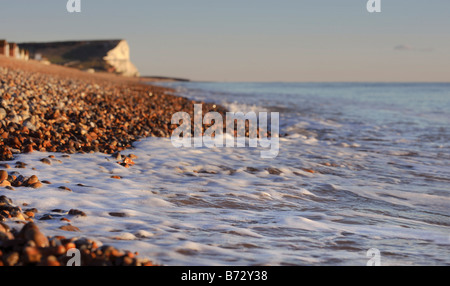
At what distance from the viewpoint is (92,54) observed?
169750mm

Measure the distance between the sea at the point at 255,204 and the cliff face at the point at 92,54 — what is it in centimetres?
15503

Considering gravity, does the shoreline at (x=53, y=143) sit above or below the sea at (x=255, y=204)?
above

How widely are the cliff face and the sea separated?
155025 mm

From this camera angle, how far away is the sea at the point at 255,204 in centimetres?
372

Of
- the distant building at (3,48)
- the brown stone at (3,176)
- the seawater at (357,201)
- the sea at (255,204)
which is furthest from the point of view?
the distant building at (3,48)

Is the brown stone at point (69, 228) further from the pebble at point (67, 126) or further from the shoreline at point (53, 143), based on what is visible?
the pebble at point (67, 126)

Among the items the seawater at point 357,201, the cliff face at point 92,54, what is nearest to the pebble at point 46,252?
the seawater at point 357,201

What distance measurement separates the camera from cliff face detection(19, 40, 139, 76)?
161 meters

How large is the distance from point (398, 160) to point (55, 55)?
593ft

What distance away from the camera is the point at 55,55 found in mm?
172000

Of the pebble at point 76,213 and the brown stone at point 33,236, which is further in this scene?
the pebble at point 76,213

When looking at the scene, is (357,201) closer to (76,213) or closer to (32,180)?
(76,213)
